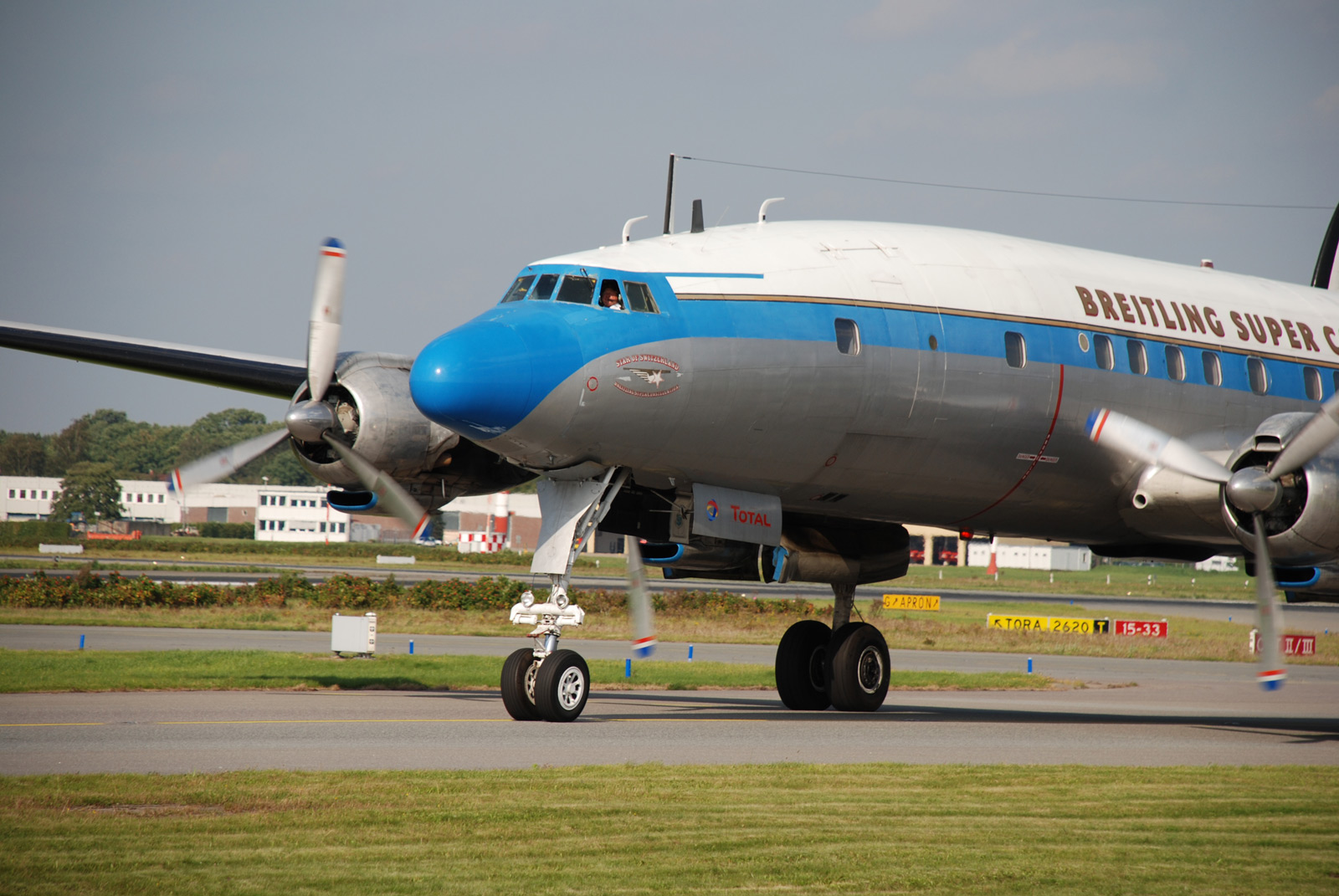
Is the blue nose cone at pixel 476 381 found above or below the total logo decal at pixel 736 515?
above

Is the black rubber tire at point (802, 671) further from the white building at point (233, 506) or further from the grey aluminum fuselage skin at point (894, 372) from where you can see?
the white building at point (233, 506)

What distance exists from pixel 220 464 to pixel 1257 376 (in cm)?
1465

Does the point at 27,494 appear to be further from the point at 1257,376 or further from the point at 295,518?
the point at 1257,376

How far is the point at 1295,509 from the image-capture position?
1504 cm

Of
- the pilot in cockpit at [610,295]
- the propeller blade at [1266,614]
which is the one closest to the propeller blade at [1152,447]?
the propeller blade at [1266,614]

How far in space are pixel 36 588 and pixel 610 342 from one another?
102 ft

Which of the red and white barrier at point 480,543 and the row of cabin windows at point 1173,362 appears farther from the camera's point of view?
the red and white barrier at point 480,543

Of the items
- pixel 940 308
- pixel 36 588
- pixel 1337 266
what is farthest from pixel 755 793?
pixel 36 588

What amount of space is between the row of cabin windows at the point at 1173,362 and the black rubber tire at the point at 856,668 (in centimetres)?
482

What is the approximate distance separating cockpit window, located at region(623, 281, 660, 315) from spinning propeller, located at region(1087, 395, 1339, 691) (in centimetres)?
587

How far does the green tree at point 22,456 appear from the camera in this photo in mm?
143875

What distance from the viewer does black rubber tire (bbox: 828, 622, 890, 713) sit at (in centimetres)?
1881

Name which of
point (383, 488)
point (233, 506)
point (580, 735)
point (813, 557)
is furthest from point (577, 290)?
point (233, 506)

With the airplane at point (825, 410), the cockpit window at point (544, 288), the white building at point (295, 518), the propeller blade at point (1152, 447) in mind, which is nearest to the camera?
the airplane at point (825, 410)
